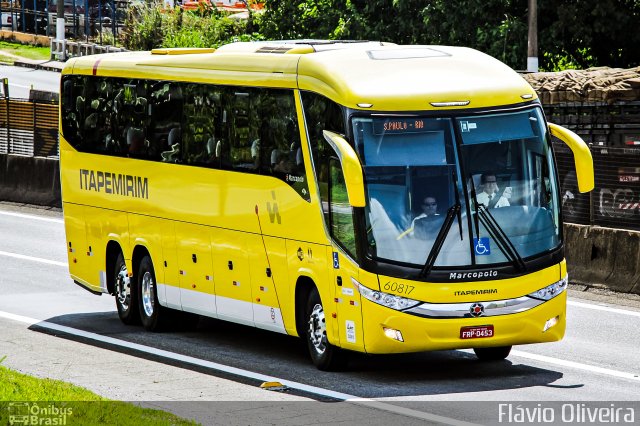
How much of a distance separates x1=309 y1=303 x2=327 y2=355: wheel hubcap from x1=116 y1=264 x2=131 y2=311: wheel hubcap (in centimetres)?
468

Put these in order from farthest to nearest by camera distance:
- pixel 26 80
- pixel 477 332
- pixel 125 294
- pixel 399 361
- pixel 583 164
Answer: pixel 26 80 → pixel 125 294 → pixel 399 361 → pixel 583 164 → pixel 477 332

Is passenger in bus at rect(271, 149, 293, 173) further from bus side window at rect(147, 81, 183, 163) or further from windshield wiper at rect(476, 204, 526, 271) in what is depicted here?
bus side window at rect(147, 81, 183, 163)

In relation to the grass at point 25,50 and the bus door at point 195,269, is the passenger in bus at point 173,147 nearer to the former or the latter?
the bus door at point 195,269

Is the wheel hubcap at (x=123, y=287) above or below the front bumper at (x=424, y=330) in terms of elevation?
below

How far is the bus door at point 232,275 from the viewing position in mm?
16062

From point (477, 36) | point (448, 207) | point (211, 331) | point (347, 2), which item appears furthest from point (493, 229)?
point (347, 2)

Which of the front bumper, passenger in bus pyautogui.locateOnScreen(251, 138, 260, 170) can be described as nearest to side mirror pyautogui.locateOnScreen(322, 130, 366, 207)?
the front bumper

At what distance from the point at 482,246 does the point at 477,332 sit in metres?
0.83

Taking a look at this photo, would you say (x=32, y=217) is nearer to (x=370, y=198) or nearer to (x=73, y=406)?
(x=370, y=198)

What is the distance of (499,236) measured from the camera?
13805mm

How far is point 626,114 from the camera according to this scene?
885 inches

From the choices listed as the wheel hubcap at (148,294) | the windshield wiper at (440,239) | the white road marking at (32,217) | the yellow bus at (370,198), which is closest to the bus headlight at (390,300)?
the yellow bus at (370,198)

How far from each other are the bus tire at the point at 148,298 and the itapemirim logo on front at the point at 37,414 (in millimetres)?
7472

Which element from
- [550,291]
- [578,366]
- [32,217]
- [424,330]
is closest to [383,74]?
[424,330]
